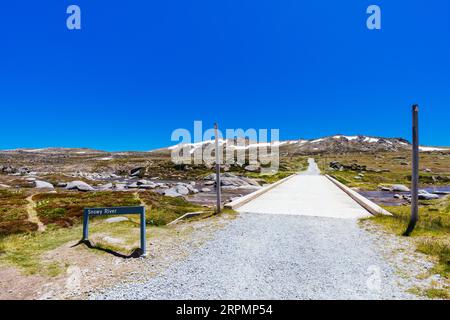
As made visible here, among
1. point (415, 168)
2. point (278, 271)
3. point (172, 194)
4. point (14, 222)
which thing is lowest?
point (14, 222)

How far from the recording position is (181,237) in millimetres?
9484

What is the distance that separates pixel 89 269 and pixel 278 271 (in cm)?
471

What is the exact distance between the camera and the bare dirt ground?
5.54 meters

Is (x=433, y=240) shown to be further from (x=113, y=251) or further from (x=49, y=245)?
(x=49, y=245)

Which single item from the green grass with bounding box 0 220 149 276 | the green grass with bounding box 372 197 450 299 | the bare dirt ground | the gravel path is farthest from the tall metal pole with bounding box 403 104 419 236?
the green grass with bounding box 0 220 149 276

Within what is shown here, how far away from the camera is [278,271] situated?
6121 millimetres

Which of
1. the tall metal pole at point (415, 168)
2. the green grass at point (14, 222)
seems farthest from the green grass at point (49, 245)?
the tall metal pole at point (415, 168)

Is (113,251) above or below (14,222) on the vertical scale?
above

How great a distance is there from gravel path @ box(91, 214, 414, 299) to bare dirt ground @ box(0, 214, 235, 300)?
18.4 inches

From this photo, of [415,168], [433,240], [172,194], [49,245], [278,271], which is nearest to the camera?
[278,271]

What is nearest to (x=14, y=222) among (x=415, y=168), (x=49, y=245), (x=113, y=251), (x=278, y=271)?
(x=49, y=245)

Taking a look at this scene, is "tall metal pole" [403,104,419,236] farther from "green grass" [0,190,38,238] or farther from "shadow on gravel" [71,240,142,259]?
"green grass" [0,190,38,238]
